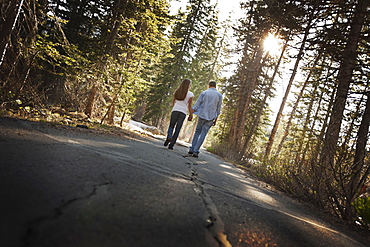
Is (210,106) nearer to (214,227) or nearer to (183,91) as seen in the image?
(183,91)

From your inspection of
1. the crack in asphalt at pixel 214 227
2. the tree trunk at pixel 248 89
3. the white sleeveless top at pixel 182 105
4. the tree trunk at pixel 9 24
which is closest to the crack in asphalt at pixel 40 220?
the crack in asphalt at pixel 214 227

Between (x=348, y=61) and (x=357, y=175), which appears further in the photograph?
(x=348, y=61)

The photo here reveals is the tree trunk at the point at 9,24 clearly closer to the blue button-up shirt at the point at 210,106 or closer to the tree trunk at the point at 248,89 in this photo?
the blue button-up shirt at the point at 210,106

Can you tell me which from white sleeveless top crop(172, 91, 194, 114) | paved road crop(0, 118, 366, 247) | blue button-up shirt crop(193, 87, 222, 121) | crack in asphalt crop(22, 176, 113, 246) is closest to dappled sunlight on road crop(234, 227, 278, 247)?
paved road crop(0, 118, 366, 247)

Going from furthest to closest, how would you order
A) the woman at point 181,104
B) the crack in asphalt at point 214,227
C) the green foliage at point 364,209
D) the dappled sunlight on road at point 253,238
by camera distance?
1. the woman at point 181,104
2. the green foliage at point 364,209
3. the dappled sunlight on road at point 253,238
4. the crack in asphalt at point 214,227

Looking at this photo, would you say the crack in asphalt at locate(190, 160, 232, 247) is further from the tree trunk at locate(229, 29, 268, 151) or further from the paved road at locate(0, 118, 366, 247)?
the tree trunk at locate(229, 29, 268, 151)

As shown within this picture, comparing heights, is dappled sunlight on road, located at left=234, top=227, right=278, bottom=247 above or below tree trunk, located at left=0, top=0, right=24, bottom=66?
below

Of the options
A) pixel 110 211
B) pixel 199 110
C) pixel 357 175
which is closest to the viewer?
pixel 110 211

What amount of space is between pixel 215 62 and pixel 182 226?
33651 mm

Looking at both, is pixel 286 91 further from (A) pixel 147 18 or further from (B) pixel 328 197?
(B) pixel 328 197

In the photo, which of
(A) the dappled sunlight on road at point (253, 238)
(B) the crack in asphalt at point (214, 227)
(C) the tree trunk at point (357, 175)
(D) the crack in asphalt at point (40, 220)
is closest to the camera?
(D) the crack in asphalt at point (40, 220)

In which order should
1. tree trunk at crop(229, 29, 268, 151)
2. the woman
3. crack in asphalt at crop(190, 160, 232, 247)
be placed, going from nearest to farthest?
crack in asphalt at crop(190, 160, 232, 247), the woman, tree trunk at crop(229, 29, 268, 151)

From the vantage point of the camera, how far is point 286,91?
55.5 feet

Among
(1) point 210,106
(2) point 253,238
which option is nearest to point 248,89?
(1) point 210,106
